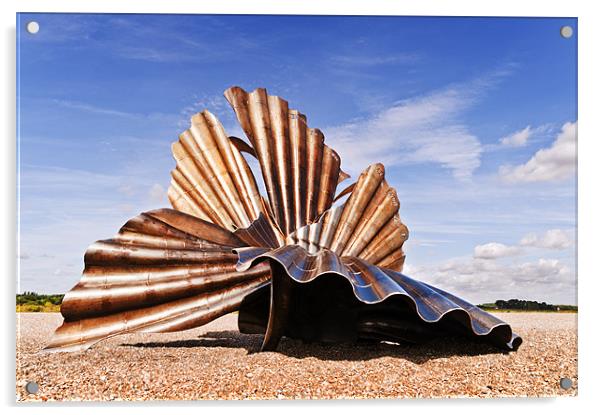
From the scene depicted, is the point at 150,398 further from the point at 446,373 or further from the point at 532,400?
the point at 532,400

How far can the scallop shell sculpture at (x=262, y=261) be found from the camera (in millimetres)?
6203

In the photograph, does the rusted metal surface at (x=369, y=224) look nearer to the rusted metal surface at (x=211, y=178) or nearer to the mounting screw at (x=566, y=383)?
the rusted metal surface at (x=211, y=178)

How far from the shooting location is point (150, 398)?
544cm

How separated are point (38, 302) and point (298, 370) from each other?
2402 millimetres

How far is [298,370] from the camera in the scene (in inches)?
226

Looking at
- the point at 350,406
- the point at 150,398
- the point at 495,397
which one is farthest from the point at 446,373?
the point at 150,398

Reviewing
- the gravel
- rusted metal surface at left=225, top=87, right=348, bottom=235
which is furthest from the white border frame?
rusted metal surface at left=225, top=87, right=348, bottom=235

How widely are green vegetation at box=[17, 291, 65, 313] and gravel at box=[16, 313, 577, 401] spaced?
67 mm

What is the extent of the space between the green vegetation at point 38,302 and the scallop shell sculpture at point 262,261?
172mm

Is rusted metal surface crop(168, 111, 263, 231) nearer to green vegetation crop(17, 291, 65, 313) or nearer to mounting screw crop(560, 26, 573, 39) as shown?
green vegetation crop(17, 291, 65, 313)

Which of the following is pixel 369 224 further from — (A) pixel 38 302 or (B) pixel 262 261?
(A) pixel 38 302

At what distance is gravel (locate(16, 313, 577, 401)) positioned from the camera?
5.50m

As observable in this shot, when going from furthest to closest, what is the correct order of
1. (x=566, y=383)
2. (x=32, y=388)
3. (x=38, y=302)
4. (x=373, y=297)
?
(x=38, y=302), (x=566, y=383), (x=373, y=297), (x=32, y=388)

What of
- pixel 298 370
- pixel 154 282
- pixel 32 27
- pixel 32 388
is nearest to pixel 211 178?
pixel 154 282
